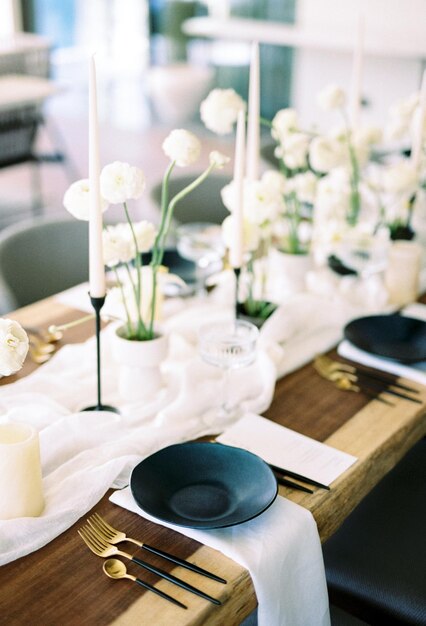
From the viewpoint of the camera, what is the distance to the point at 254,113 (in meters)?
1.67

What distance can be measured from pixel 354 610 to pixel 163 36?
688 centimetres

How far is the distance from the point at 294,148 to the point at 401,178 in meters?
0.30

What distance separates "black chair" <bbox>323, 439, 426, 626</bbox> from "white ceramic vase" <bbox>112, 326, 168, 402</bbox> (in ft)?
1.46

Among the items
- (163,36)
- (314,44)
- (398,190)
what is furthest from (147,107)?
(398,190)

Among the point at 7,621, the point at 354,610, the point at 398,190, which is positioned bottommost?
the point at 354,610

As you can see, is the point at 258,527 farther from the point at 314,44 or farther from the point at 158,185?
the point at 314,44

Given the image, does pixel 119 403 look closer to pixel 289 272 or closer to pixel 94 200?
pixel 94 200

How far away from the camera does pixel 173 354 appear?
5.50 feet

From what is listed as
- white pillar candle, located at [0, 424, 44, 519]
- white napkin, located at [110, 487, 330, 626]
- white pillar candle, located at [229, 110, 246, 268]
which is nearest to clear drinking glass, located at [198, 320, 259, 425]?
white pillar candle, located at [229, 110, 246, 268]

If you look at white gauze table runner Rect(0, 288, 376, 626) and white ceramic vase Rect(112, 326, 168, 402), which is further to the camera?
white ceramic vase Rect(112, 326, 168, 402)

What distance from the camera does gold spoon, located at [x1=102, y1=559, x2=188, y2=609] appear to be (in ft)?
3.32

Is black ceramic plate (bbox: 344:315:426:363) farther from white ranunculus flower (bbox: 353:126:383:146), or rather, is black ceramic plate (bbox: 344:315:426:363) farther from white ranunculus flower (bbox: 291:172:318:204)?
white ranunculus flower (bbox: 353:126:383:146)

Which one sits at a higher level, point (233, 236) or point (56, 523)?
point (233, 236)

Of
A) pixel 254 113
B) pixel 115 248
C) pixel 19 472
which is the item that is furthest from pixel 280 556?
pixel 254 113
